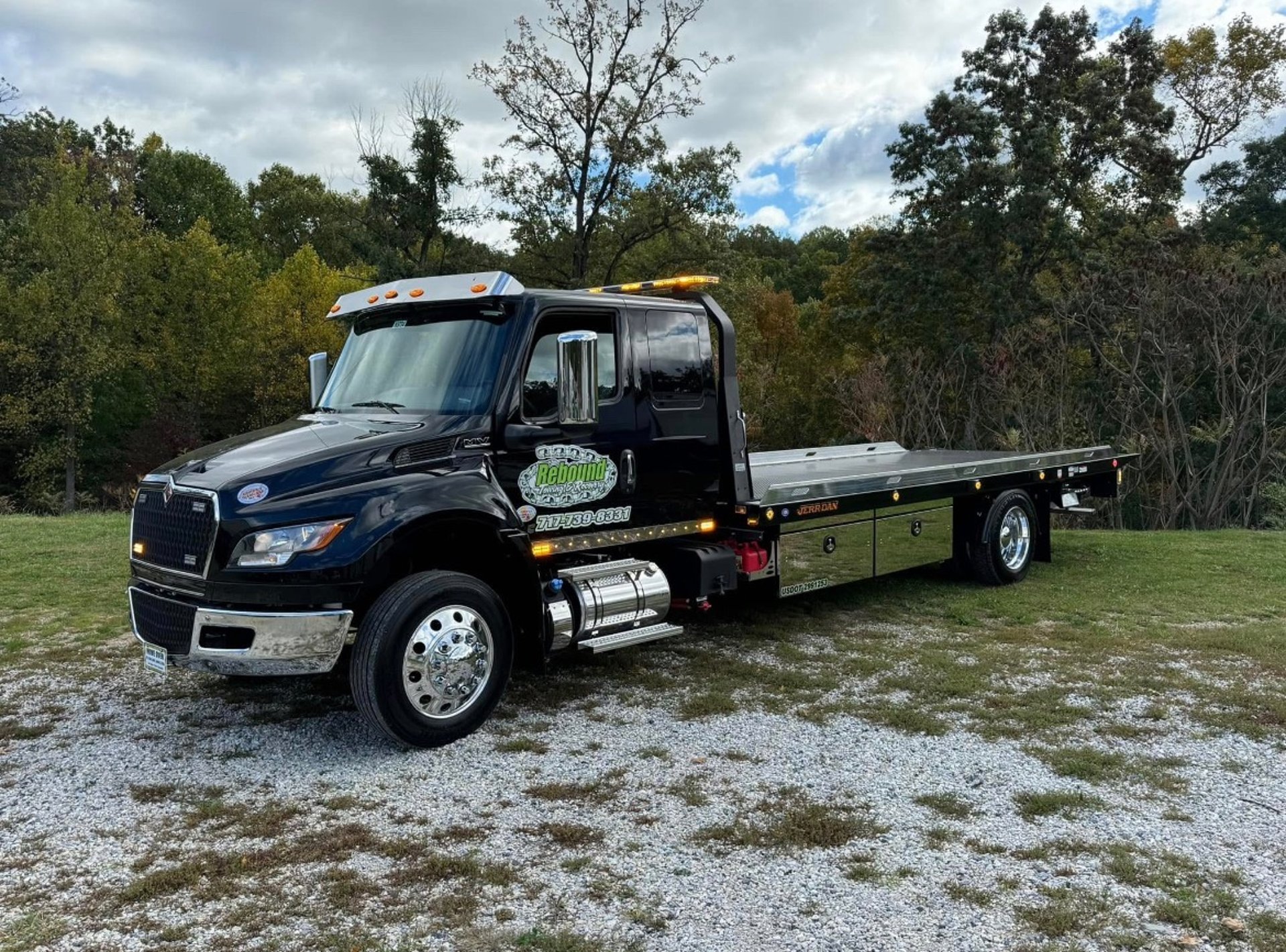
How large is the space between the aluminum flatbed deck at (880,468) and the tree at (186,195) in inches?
1811

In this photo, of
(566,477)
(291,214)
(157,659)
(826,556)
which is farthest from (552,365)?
(291,214)

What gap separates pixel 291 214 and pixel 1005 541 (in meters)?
55.5

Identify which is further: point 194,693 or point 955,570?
point 955,570

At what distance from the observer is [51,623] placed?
8156 millimetres

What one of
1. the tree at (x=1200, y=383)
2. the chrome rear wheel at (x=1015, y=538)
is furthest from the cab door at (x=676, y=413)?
the tree at (x=1200, y=383)

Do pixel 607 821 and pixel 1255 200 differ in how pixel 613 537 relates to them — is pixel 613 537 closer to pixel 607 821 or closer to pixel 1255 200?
pixel 607 821

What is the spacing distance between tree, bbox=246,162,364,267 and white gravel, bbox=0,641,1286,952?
5303 cm

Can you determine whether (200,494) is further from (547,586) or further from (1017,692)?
(1017,692)

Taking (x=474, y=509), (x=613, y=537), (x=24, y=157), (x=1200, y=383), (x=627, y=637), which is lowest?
(x=627, y=637)

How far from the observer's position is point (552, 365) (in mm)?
5922

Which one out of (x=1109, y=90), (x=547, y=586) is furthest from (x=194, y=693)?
(x=1109, y=90)

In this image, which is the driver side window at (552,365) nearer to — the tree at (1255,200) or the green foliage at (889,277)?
the green foliage at (889,277)

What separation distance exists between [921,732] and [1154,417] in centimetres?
1999

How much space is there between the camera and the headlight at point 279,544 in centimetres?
479
